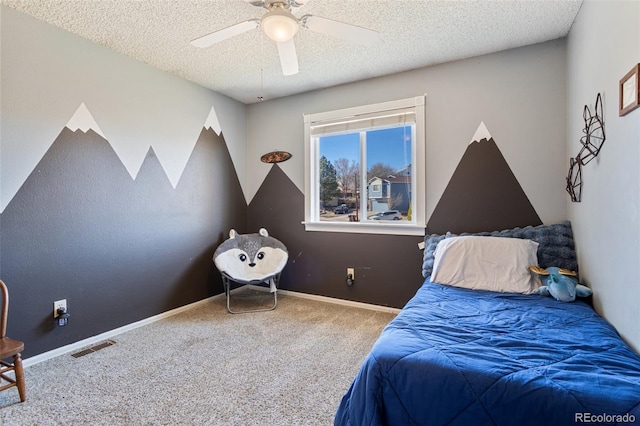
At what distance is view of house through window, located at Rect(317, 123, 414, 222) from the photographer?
3.36 meters

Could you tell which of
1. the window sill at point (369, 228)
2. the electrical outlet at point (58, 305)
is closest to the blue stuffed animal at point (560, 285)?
the window sill at point (369, 228)

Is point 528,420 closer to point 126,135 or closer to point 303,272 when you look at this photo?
point 303,272

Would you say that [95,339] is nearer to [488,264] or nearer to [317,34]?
[317,34]

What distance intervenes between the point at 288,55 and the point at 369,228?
1.95m

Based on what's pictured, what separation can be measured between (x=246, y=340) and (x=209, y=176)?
198 cm

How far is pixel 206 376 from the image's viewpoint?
209 cm

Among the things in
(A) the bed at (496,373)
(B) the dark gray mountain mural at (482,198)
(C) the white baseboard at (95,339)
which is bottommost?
(C) the white baseboard at (95,339)

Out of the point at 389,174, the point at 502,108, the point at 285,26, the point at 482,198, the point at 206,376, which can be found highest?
the point at 285,26

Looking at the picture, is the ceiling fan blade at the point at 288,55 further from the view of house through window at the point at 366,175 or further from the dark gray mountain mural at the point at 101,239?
the dark gray mountain mural at the point at 101,239

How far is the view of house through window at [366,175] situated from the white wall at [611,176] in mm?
1447

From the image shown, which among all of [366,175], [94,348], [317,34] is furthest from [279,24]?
[94,348]

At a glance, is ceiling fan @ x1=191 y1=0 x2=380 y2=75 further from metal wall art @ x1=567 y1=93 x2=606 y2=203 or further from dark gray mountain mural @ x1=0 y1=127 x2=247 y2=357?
dark gray mountain mural @ x1=0 y1=127 x2=247 y2=357

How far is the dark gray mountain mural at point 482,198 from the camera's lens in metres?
2.79

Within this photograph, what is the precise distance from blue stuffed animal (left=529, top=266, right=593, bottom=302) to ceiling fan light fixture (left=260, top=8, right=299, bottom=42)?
2231mm
